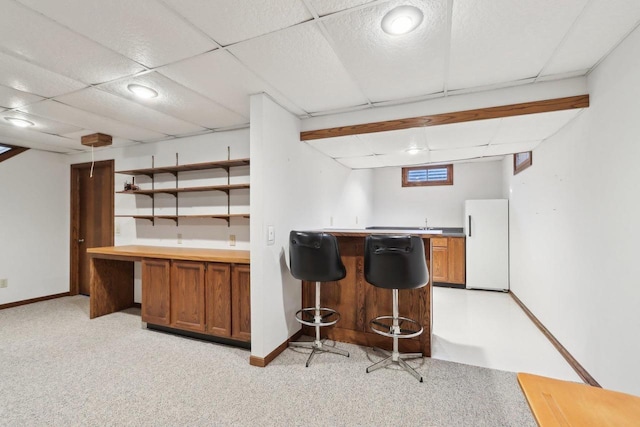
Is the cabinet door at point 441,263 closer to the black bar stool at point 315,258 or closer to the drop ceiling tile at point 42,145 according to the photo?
the black bar stool at point 315,258

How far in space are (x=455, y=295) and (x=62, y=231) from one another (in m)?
6.64

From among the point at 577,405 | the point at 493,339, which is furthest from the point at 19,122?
the point at 493,339

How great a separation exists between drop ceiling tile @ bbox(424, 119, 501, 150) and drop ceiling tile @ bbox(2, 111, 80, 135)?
4.01m

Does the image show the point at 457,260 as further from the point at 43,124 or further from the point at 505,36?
the point at 43,124

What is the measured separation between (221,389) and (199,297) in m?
1.08

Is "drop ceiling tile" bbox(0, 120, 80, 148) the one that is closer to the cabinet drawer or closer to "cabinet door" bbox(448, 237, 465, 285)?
the cabinet drawer

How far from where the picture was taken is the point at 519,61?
1.92 metres

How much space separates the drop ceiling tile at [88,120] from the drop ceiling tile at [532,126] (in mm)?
3923

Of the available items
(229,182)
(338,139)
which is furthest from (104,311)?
(338,139)

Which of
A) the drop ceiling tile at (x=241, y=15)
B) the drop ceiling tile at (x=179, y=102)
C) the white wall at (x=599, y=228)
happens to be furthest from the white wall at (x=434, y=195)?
the drop ceiling tile at (x=241, y=15)

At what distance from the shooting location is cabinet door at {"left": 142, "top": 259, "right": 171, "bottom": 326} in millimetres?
3127

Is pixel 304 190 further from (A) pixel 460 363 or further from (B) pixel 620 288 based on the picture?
(B) pixel 620 288

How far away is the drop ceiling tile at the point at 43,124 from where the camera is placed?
114 inches

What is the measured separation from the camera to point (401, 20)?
4.97ft
